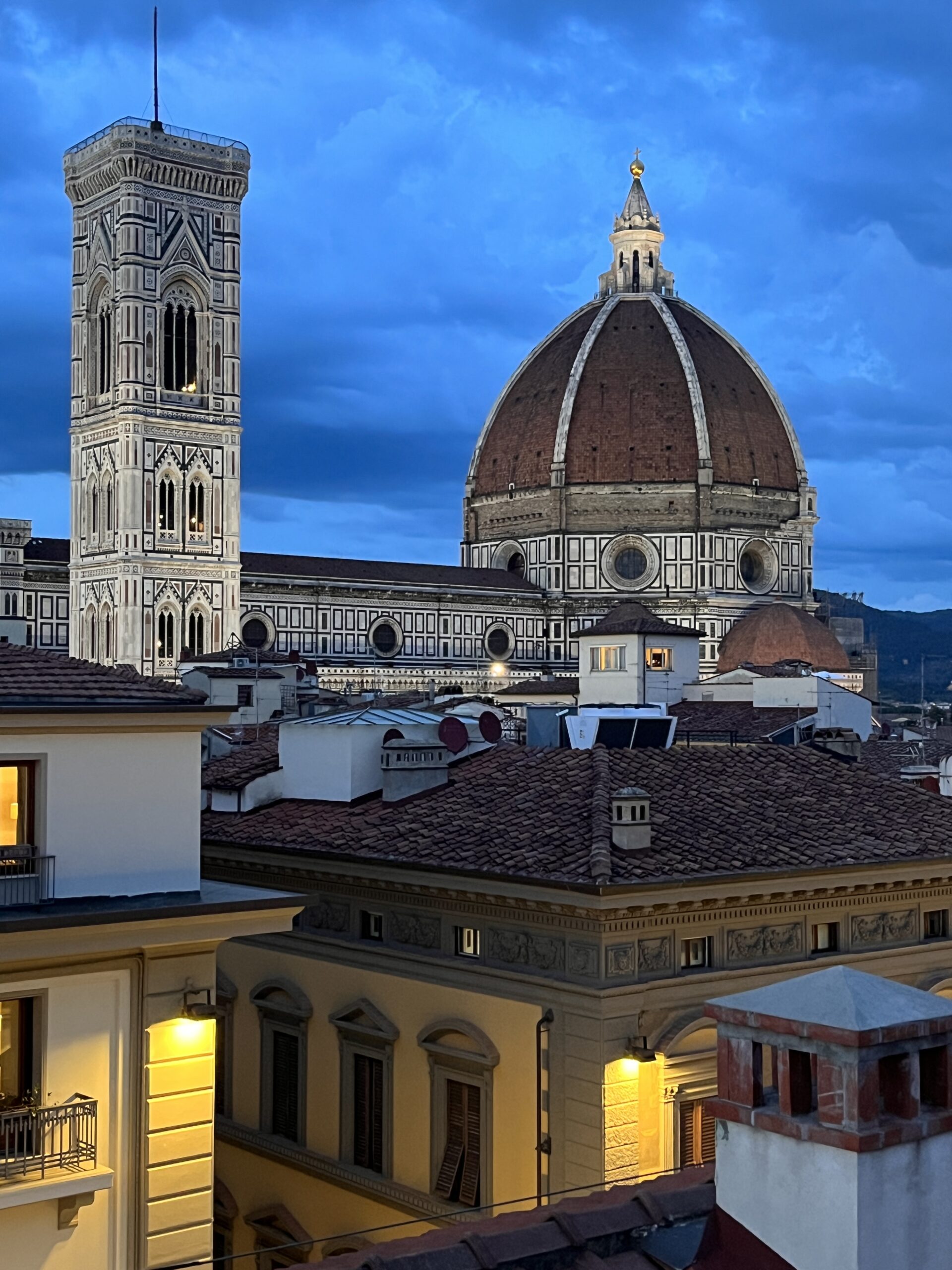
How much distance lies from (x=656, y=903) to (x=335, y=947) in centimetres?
396

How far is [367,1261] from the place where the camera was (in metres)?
8.16

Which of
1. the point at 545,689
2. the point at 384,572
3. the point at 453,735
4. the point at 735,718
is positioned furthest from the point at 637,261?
the point at 453,735

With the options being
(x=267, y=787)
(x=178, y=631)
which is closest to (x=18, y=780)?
(x=267, y=787)

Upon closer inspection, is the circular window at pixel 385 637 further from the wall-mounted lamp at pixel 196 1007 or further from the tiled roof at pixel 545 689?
the wall-mounted lamp at pixel 196 1007

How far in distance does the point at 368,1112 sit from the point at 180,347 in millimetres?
69443

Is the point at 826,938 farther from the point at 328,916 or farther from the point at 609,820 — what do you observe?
the point at 328,916

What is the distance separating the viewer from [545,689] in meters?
70.1

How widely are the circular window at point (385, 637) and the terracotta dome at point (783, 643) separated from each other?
16742 mm

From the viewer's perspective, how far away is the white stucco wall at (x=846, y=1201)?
7344mm

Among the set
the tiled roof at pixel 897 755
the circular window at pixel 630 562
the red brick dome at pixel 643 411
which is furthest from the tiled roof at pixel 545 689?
the red brick dome at pixel 643 411

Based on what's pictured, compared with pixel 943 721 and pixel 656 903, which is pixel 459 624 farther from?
pixel 656 903

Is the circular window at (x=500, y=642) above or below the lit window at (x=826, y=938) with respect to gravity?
Answer: above

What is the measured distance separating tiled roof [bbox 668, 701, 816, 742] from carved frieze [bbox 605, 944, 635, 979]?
1825 centimetres

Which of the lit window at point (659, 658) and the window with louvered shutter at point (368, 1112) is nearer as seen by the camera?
the window with louvered shutter at point (368, 1112)
